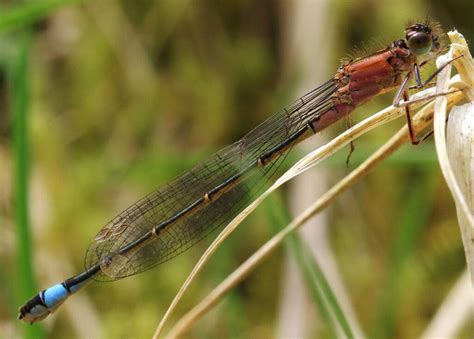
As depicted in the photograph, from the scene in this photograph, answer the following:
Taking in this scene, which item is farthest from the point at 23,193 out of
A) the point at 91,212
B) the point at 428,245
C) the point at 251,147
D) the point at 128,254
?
the point at 428,245

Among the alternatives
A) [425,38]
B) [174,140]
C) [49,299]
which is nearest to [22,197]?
[49,299]

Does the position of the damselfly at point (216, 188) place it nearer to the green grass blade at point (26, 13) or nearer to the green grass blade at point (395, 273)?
the green grass blade at point (395, 273)

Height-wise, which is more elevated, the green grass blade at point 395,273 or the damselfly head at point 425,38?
the damselfly head at point 425,38

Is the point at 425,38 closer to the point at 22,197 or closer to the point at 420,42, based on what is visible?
the point at 420,42

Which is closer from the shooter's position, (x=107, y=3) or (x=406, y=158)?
(x=406, y=158)

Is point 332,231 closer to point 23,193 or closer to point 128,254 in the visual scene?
point 128,254

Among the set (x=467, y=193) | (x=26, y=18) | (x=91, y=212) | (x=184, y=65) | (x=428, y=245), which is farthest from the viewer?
(x=184, y=65)

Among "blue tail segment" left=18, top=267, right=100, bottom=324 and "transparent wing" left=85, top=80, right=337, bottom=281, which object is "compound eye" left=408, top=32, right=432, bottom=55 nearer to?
"transparent wing" left=85, top=80, right=337, bottom=281

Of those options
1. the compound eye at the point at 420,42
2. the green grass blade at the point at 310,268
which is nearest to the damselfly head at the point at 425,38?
the compound eye at the point at 420,42
